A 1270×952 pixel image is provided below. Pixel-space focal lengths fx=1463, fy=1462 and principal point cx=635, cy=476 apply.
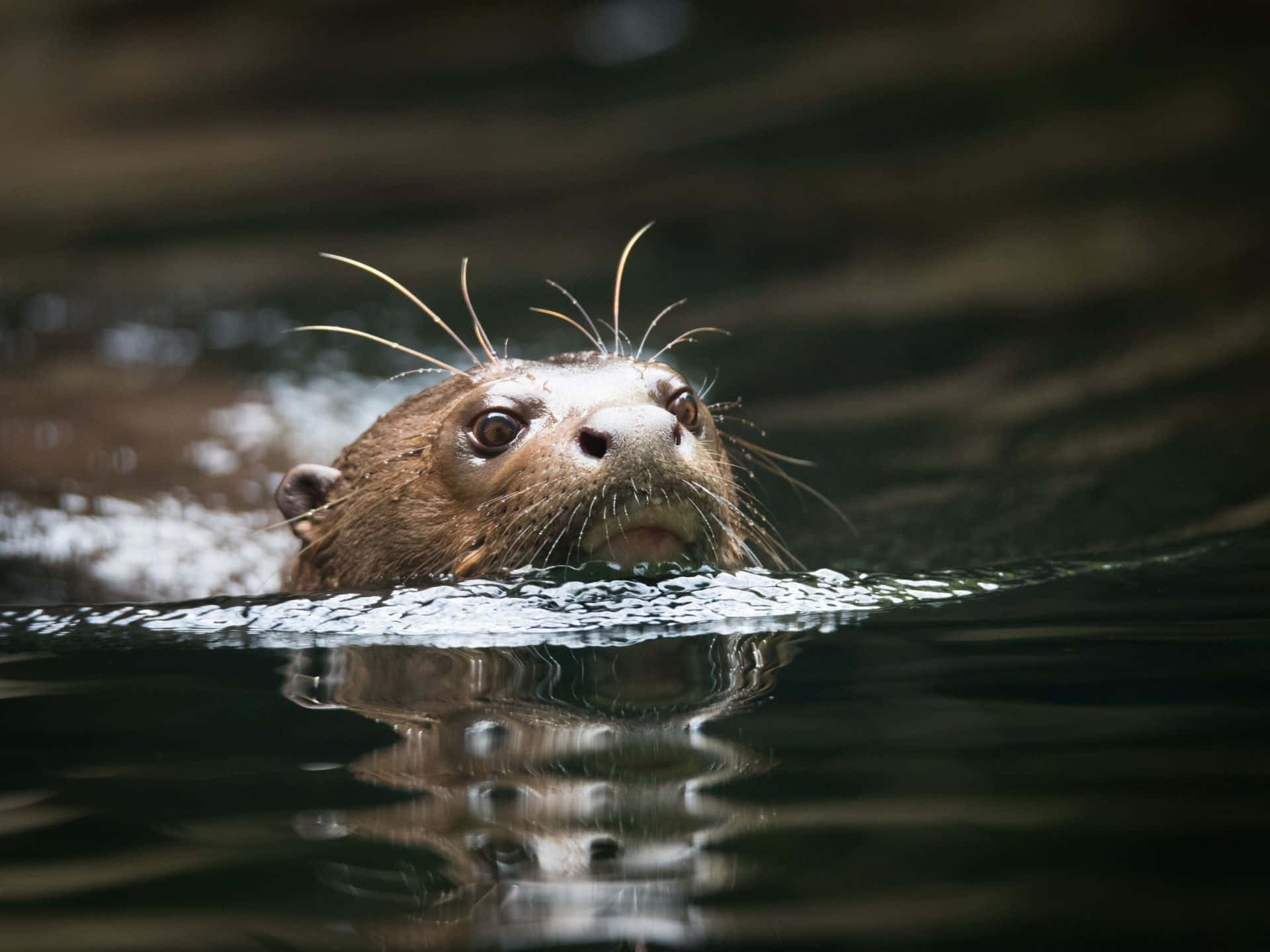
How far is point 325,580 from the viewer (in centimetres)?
345

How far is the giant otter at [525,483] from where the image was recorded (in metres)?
2.64

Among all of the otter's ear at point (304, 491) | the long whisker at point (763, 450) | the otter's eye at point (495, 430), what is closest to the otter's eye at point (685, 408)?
the long whisker at point (763, 450)

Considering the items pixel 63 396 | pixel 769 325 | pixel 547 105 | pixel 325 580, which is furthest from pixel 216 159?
pixel 325 580

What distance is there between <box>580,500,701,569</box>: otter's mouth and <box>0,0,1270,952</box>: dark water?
0.20ft

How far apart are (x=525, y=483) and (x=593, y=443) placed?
8.9 inches

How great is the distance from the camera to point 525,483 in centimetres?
280

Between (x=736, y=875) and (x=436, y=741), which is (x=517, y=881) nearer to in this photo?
(x=736, y=875)

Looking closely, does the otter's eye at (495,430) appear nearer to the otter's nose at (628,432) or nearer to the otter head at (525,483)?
the otter head at (525,483)

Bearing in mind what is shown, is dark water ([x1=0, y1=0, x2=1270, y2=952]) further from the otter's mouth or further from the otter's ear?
the otter's ear

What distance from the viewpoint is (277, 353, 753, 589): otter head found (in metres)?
2.64

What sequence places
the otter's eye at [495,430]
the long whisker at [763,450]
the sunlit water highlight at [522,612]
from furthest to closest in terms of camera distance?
the long whisker at [763,450], the otter's eye at [495,430], the sunlit water highlight at [522,612]

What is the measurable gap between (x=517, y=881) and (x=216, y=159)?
22.2 ft

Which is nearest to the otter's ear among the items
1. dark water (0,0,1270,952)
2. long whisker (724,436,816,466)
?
dark water (0,0,1270,952)

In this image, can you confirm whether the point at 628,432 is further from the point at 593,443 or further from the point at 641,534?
the point at 641,534
